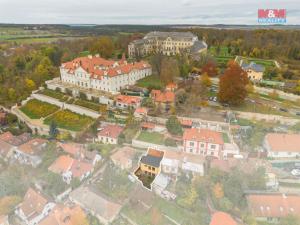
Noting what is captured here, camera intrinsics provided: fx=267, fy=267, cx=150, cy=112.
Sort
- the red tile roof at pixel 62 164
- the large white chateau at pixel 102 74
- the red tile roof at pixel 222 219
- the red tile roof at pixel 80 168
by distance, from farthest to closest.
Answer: the large white chateau at pixel 102 74
the red tile roof at pixel 62 164
the red tile roof at pixel 80 168
the red tile roof at pixel 222 219

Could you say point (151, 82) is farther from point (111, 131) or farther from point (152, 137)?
point (152, 137)

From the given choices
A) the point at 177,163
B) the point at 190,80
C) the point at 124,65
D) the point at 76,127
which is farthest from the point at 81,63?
the point at 177,163

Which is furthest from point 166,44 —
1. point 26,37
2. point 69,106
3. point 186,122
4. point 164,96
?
point 26,37

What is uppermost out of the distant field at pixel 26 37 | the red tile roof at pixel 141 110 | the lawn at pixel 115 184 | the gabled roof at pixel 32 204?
the distant field at pixel 26 37

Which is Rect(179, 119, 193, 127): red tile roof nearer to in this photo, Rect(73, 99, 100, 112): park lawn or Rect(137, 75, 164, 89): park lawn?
Rect(137, 75, 164, 89): park lawn

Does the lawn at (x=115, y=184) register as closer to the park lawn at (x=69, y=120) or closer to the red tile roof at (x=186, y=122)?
the red tile roof at (x=186, y=122)

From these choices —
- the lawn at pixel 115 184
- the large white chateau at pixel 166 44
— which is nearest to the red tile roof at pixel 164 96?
the lawn at pixel 115 184

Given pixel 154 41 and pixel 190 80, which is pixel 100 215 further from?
pixel 154 41

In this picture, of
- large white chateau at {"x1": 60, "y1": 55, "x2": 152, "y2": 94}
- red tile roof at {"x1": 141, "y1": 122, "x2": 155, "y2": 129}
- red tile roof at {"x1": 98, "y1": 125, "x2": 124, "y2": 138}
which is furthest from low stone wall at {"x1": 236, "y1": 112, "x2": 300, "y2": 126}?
large white chateau at {"x1": 60, "y1": 55, "x2": 152, "y2": 94}
